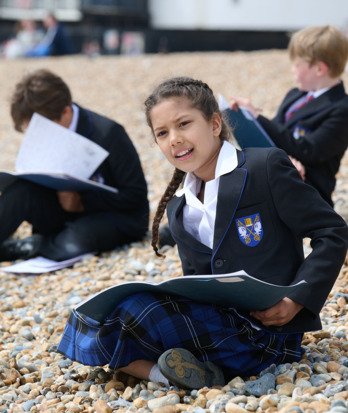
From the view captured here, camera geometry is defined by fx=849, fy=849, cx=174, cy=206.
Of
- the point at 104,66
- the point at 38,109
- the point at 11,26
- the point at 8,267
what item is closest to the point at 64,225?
the point at 8,267

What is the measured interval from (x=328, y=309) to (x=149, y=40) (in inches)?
684

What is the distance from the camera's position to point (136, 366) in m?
2.97

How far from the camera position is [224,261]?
292 cm

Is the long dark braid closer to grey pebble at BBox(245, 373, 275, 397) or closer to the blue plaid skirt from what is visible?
the blue plaid skirt

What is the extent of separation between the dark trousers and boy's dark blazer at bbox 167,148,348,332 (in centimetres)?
199

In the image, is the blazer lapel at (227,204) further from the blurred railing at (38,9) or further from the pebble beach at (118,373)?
the blurred railing at (38,9)

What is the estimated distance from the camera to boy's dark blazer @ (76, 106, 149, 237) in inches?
190

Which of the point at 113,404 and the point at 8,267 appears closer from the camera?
the point at 113,404

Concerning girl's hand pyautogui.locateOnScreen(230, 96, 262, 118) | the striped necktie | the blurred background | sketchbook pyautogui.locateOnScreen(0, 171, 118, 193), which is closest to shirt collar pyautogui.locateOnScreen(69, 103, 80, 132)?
sketchbook pyautogui.locateOnScreen(0, 171, 118, 193)

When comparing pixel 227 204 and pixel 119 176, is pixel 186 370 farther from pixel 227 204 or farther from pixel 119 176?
pixel 119 176

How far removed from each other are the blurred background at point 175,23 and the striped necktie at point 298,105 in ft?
47.4

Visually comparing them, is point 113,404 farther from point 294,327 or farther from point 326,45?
point 326,45

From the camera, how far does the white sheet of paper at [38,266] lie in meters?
4.81

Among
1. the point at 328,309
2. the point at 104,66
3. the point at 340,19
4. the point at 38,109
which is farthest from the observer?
the point at 340,19
